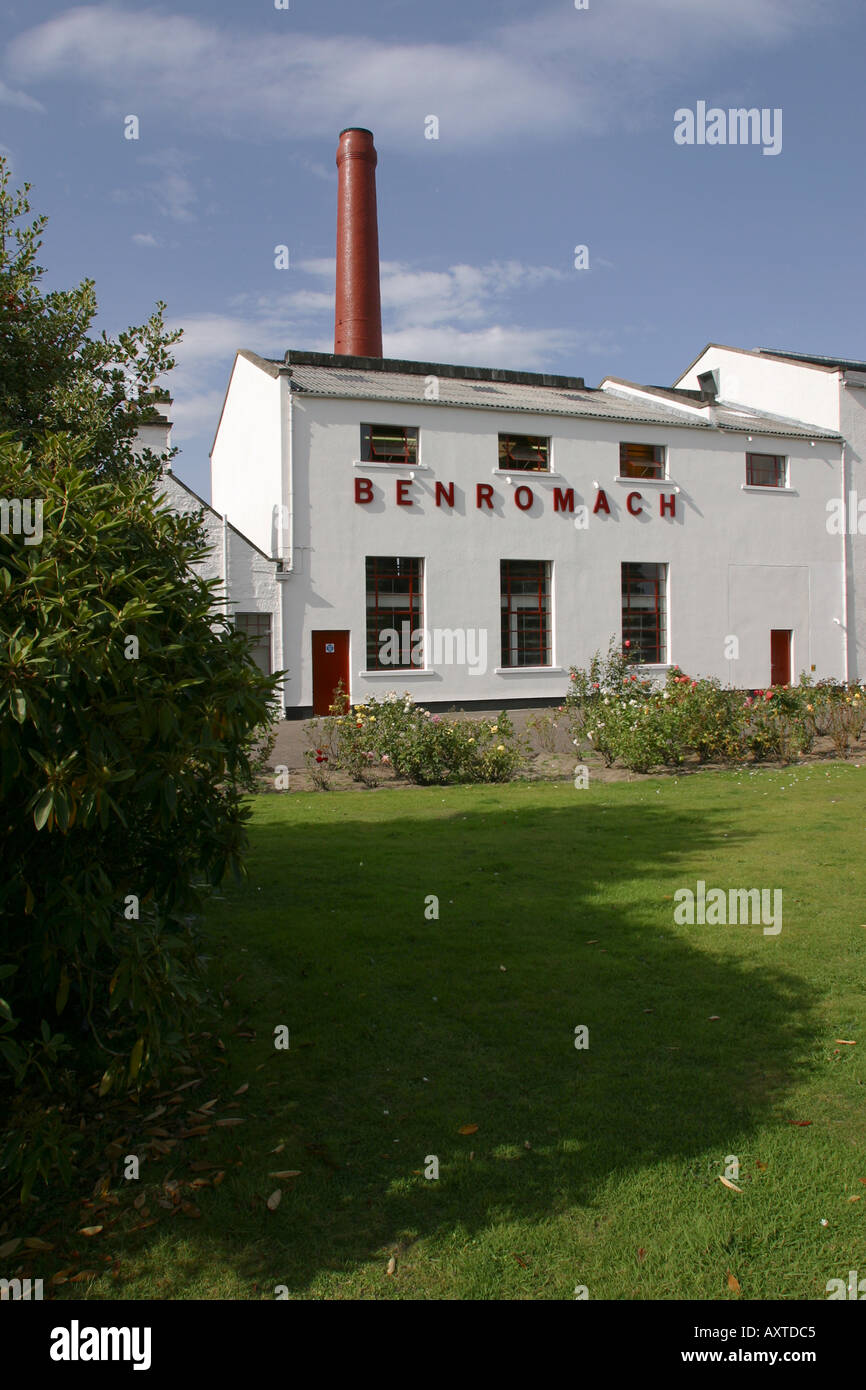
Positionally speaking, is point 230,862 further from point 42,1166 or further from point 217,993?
point 217,993

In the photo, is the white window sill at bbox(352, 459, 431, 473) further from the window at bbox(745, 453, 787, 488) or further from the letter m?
the letter m

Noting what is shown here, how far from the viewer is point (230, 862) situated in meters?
4.05

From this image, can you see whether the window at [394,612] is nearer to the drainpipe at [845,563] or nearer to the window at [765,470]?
the window at [765,470]

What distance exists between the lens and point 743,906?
23.4ft

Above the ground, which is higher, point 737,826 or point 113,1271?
point 737,826

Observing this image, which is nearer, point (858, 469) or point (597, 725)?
point (597, 725)

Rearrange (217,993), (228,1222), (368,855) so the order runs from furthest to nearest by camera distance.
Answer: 1. (368,855)
2. (217,993)
3. (228,1222)

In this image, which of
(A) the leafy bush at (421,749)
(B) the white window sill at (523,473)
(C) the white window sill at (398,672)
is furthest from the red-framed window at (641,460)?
(A) the leafy bush at (421,749)

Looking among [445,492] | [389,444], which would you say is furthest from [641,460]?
[389,444]

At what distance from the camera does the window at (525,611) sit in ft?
86.1

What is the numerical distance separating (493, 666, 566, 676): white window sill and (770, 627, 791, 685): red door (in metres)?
7.81

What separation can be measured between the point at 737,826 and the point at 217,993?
671 cm
